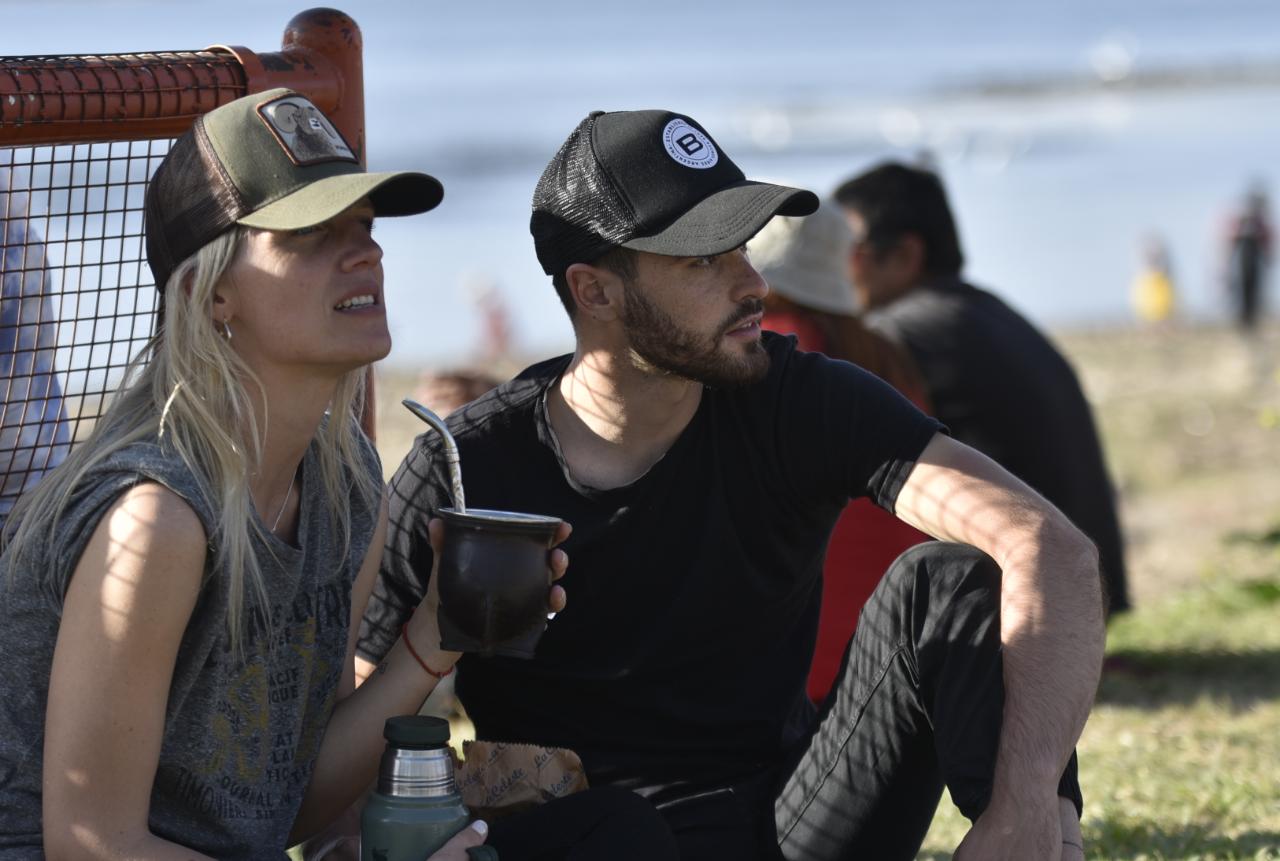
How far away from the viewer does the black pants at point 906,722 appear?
9.16 feet

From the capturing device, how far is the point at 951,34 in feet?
211

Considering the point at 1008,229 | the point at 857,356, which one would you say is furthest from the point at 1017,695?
the point at 1008,229

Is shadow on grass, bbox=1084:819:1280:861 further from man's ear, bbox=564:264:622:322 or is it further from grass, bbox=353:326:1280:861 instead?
man's ear, bbox=564:264:622:322

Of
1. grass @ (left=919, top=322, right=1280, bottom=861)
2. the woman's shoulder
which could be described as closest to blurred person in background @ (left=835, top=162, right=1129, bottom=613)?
grass @ (left=919, top=322, right=1280, bottom=861)

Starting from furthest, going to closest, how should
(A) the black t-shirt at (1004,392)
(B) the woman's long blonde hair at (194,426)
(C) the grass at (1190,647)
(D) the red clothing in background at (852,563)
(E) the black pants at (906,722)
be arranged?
(A) the black t-shirt at (1004,392) → (D) the red clothing in background at (852,563) → (C) the grass at (1190,647) → (E) the black pants at (906,722) → (B) the woman's long blonde hair at (194,426)

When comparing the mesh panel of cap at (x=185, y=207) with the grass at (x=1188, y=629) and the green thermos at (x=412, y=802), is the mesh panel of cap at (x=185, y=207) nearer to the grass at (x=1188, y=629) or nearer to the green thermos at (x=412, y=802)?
the green thermos at (x=412, y=802)

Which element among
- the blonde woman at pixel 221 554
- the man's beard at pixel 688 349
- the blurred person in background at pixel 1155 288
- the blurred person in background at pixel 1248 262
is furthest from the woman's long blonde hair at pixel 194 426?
the blurred person in background at pixel 1155 288

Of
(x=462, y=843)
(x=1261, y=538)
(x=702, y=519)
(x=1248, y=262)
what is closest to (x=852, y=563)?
(x=702, y=519)

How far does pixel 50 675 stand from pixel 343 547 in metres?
0.51

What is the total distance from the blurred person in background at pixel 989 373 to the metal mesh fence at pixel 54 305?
3191 millimetres

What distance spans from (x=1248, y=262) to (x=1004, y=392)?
1410 cm

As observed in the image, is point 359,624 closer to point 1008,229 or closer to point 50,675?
point 50,675

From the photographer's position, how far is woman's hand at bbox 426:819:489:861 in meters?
2.60

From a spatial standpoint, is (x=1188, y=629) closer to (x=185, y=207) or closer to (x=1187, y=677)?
(x=1187, y=677)
